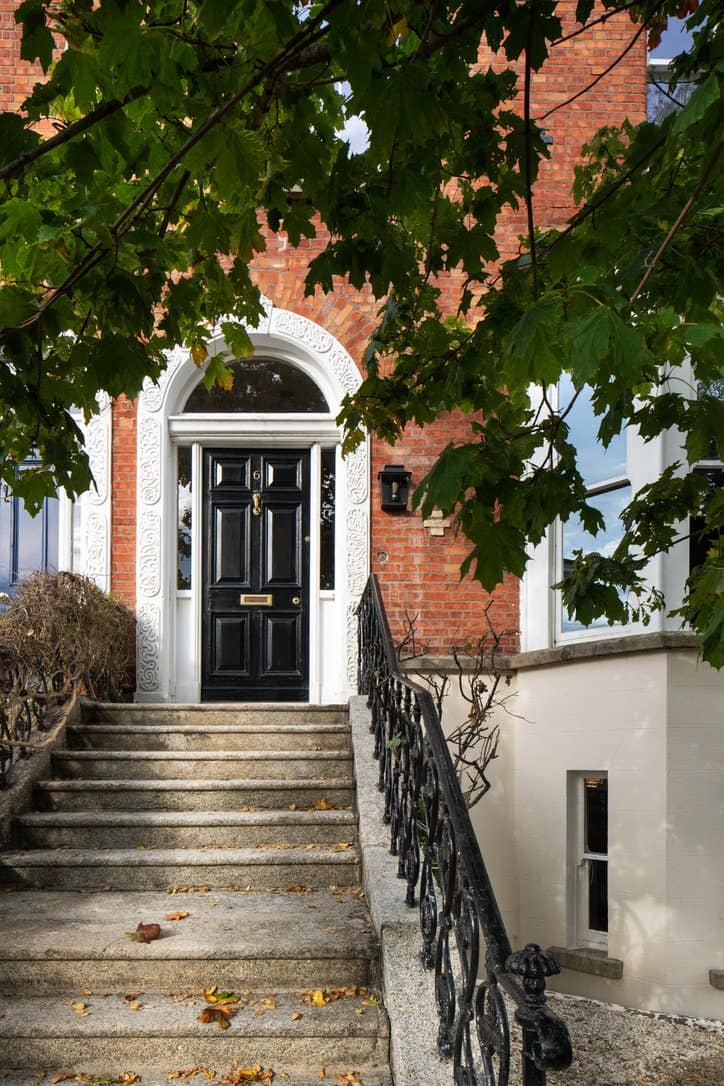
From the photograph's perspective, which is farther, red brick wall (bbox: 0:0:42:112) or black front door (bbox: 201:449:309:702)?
black front door (bbox: 201:449:309:702)

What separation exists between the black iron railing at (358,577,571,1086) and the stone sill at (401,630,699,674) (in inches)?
69.8

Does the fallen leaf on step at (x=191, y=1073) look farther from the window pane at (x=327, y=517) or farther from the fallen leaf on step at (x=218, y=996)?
the window pane at (x=327, y=517)

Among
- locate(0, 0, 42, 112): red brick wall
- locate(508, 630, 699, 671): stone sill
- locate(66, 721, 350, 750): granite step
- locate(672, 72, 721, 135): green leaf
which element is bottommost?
locate(66, 721, 350, 750): granite step

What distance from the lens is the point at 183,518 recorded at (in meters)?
8.40

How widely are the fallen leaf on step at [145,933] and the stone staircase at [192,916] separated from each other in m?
0.02

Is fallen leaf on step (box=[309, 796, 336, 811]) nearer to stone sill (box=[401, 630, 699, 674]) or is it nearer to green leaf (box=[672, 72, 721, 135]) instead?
stone sill (box=[401, 630, 699, 674])

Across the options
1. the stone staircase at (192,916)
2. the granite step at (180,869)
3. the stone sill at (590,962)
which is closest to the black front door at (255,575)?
the stone staircase at (192,916)

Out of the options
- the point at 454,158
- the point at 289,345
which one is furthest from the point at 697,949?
the point at 289,345

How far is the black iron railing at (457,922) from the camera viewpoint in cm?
218

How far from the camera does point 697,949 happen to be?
236 inches

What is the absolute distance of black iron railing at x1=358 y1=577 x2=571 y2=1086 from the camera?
218 centimetres

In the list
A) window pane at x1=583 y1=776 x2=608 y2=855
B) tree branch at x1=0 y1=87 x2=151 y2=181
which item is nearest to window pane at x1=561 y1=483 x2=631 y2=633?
window pane at x1=583 y1=776 x2=608 y2=855

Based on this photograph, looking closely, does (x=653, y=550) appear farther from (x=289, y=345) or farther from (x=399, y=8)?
(x=289, y=345)

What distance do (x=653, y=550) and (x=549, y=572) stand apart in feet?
11.0
